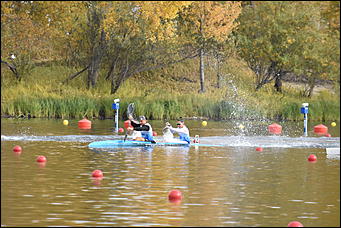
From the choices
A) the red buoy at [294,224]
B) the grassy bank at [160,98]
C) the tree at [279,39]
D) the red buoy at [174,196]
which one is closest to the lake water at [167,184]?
the red buoy at [174,196]

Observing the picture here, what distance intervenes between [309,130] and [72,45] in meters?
21.4

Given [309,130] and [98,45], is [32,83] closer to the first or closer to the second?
[98,45]

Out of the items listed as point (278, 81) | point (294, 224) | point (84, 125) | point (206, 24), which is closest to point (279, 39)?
point (278, 81)

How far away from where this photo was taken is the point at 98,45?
57156 millimetres

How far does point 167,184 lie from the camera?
20.2 metres

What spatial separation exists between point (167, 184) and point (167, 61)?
3993 cm

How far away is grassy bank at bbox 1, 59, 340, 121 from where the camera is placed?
48.6 metres

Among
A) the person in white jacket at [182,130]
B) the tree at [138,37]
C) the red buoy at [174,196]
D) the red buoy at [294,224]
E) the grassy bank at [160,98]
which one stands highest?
the tree at [138,37]

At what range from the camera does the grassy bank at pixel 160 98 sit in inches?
1912

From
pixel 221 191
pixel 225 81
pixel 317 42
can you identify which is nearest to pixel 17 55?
pixel 225 81

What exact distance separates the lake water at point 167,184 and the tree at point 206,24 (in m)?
24.0

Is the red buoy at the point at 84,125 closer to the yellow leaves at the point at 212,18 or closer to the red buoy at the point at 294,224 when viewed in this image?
the yellow leaves at the point at 212,18

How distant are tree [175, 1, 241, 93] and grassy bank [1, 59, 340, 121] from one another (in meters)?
3.51

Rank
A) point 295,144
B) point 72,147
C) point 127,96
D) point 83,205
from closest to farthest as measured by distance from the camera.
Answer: point 83,205
point 72,147
point 295,144
point 127,96
